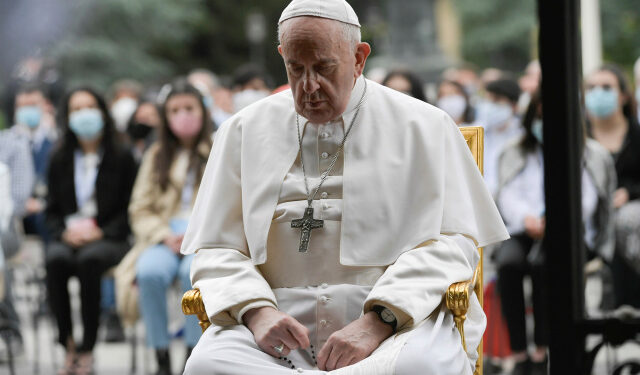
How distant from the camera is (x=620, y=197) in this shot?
7.47m

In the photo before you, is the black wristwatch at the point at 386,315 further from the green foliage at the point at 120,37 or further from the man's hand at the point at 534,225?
the green foliage at the point at 120,37

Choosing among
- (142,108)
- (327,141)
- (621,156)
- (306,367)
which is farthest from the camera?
(142,108)

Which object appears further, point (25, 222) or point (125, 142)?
point (25, 222)

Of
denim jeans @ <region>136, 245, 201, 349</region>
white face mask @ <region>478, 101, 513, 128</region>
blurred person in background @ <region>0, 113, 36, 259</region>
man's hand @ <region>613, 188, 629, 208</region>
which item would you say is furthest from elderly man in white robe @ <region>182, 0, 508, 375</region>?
white face mask @ <region>478, 101, 513, 128</region>

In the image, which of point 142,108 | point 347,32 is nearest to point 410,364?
point 347,32

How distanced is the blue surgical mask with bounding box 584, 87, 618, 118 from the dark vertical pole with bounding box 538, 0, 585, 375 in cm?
336

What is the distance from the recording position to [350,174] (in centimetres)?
421

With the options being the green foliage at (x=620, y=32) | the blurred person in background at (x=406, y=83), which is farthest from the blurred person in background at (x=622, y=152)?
the green foliage at (x=620, y=32)

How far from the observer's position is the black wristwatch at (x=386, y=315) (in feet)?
12.9

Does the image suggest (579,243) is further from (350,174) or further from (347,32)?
(347,32)

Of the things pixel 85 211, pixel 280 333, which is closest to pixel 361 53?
pixel 280 333

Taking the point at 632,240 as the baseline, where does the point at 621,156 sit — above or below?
above

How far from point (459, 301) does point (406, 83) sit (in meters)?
4.22

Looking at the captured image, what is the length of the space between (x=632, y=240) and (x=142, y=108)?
567 cm
